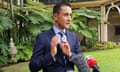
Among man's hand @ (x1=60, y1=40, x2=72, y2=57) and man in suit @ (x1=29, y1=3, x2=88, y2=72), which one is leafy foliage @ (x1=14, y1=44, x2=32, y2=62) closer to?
man in suit @ (x1=29, y1=3, x2=88, y2=72)

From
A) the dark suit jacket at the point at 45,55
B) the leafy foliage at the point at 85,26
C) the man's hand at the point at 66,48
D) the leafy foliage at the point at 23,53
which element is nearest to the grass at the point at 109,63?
the leafy foliage at the point at 23,53

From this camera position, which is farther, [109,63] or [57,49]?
[109,63]

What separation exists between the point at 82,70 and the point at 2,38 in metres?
10.2

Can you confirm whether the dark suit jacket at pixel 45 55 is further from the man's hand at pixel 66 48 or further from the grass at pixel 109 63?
the grass at pixel 109 63

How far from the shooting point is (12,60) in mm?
12766

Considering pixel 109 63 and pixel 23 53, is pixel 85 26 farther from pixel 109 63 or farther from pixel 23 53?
pixel 109 63

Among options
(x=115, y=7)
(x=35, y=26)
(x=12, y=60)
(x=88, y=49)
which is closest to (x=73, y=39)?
(x=12, y=60)

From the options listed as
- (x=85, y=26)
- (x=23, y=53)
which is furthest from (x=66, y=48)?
(x=85, y=26)

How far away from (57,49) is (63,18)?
0.31m

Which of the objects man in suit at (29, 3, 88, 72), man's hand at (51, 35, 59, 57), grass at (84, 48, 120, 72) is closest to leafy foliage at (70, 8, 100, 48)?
grass at (84, 48, 120, 72)

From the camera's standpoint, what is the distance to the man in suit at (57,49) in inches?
140

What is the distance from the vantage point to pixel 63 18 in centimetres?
361

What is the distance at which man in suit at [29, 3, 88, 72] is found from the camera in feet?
11.6

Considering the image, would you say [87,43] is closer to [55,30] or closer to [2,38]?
[2,38]
